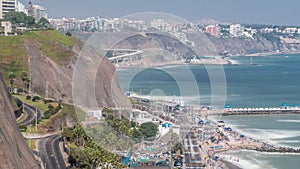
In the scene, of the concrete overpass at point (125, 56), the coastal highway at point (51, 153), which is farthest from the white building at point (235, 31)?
the coastal highway at point (51, 153)

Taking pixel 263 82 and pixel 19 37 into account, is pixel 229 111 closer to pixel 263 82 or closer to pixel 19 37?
pixel 19 37

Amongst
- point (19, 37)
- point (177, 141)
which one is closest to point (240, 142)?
point (177, 141)

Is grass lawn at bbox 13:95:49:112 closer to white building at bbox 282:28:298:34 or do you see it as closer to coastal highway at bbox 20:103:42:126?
coastal highway at bbox 20:103:42:126

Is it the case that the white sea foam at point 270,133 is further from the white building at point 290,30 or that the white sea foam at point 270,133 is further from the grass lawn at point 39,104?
the white building at point 290,30

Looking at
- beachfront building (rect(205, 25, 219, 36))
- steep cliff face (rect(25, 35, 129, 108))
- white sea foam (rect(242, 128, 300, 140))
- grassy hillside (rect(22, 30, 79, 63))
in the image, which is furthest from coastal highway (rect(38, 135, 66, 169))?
beachfront building (rect(205, 25, 219, 36))

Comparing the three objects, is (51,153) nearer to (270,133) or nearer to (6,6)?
(270,133)
